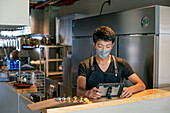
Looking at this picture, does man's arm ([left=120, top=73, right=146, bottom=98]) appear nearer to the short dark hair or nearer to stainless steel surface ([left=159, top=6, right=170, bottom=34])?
the short dark hair

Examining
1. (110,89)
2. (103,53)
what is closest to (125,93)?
(110,89)

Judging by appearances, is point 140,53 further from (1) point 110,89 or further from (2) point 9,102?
(2) point 9,102

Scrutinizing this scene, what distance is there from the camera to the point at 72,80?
4.92 metres

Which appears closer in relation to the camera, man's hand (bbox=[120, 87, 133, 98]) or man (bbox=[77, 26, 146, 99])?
man's hand (bbox=[120, 87, 133, 98])

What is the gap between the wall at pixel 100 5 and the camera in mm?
4121

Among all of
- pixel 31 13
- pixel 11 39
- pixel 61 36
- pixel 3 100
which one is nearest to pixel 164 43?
pixel 3 100

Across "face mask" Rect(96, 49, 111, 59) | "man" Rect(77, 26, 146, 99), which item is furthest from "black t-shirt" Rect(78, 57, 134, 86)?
"face mask" Rect(96, 49, 111, 59)

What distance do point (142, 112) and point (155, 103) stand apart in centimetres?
18

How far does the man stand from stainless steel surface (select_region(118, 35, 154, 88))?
0.49 meters

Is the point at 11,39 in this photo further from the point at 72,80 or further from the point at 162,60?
the point at 162,60

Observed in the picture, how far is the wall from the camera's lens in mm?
4121

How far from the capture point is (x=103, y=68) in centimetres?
269

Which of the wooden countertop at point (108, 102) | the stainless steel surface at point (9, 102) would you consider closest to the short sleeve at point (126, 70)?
the wooden countertop at point (108, 102)

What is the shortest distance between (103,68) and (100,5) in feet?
9.22
